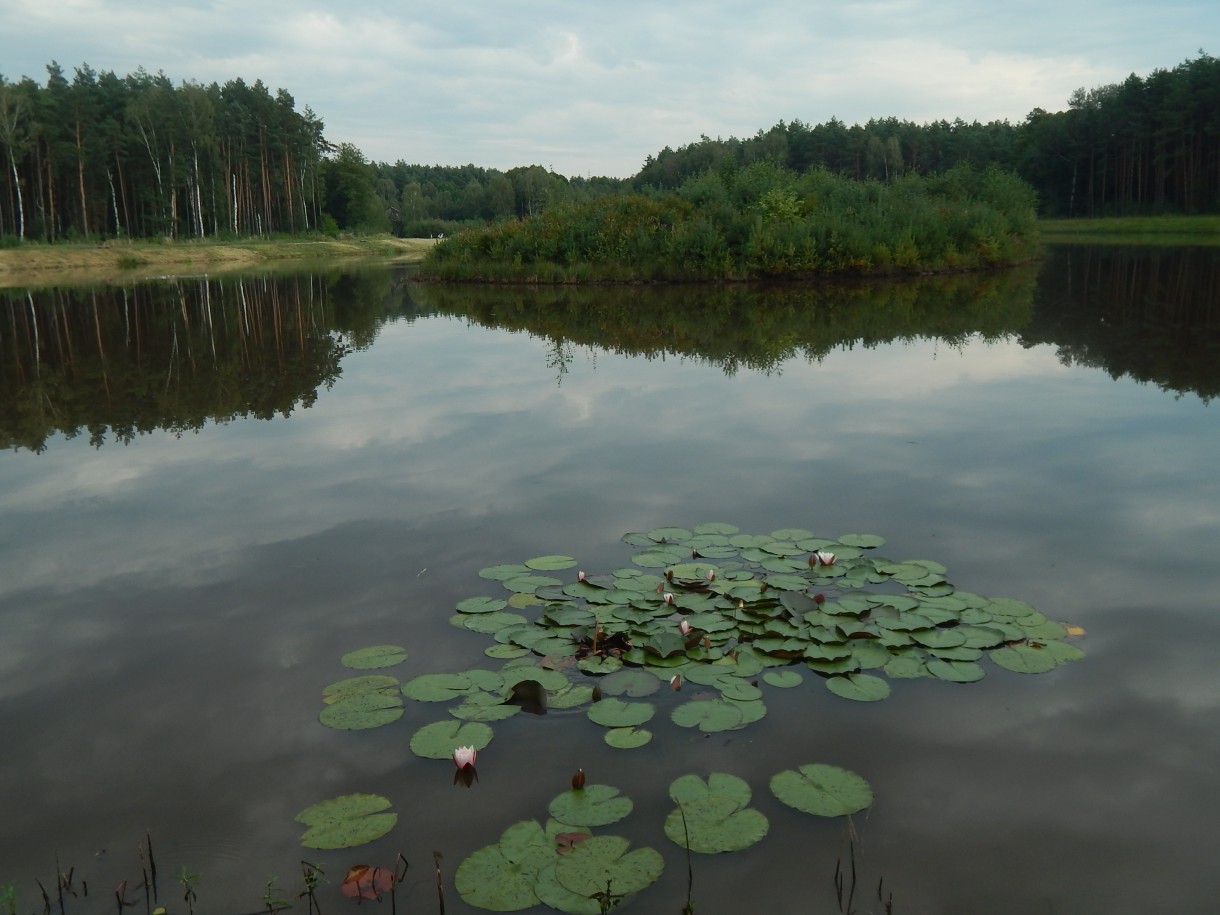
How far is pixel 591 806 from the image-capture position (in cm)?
303

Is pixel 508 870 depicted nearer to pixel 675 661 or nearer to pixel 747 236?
pixel 675 661

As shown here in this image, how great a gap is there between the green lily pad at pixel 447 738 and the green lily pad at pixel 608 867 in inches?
29.7

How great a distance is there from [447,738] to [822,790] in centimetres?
145

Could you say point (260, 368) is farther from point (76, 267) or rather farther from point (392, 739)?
point (76, 267)

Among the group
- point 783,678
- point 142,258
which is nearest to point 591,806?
point 783,678

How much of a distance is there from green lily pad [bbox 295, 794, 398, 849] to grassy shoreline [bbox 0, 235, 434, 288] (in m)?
38.6

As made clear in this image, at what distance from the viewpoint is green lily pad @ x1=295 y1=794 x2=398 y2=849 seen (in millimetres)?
2918

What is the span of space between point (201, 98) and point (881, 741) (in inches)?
2856

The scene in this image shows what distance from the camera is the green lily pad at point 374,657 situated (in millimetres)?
Answer: 4105

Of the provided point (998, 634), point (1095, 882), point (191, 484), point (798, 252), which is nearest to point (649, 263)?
point (798, 252)

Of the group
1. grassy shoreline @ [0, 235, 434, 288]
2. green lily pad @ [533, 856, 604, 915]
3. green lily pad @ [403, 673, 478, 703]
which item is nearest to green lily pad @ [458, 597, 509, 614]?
green lily pad @ [403, 673, 478, 703]

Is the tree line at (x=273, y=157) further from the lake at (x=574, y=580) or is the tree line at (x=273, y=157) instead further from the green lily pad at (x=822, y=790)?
the green lily pad at (x=822, y=790)

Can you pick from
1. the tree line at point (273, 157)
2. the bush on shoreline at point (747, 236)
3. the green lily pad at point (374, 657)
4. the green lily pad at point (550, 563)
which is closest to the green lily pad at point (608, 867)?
the green lily pad at point (374, 657)

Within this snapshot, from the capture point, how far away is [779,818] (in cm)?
298
